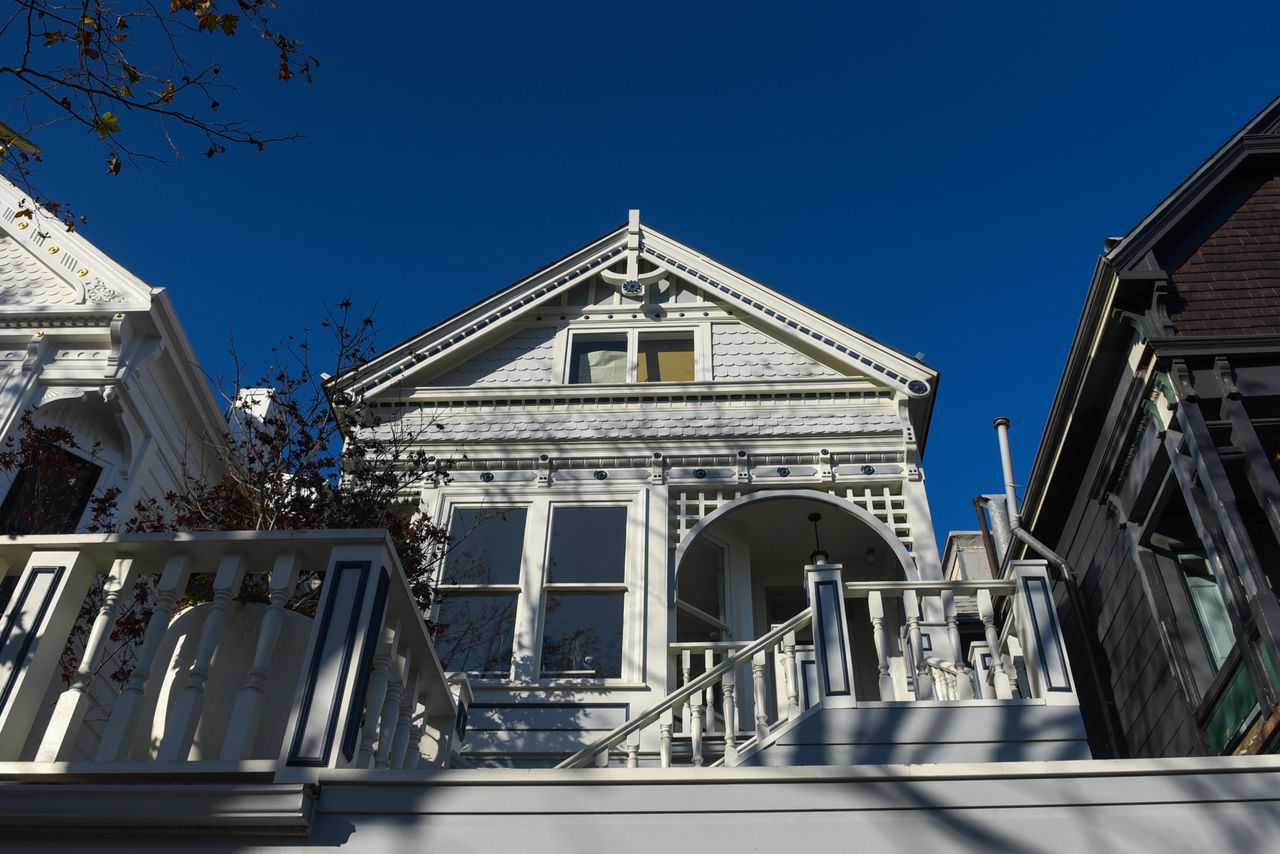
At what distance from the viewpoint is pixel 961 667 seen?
24.5 ft

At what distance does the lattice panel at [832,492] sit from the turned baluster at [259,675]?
6.19 metres

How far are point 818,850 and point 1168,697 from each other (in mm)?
6175

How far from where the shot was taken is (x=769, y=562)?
478 inches

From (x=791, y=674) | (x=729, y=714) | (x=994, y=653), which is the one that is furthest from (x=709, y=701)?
(x=994, y=653)

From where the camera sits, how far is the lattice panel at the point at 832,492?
10.8 meters

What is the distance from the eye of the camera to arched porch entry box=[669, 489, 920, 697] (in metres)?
10.4

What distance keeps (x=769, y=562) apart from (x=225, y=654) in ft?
25.8

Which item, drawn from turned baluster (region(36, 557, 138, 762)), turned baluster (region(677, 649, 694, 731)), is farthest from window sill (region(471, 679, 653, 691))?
turned baluster (region(36, 557, 138, 762))

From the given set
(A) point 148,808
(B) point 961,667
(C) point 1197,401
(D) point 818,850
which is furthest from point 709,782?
(C) point 1197,401

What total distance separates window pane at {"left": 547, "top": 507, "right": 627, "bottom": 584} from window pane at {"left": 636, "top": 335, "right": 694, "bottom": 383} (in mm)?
2102

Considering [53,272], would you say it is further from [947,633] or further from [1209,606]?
[1209,606]

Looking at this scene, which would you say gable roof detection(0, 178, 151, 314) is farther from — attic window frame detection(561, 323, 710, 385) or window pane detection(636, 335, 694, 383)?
window pane detection(636, 335, 694, 383)

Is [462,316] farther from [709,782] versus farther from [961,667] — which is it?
[709,782]

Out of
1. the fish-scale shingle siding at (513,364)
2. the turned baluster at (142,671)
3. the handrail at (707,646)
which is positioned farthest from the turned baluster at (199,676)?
the fish-scale shingle siding at (513,364)
